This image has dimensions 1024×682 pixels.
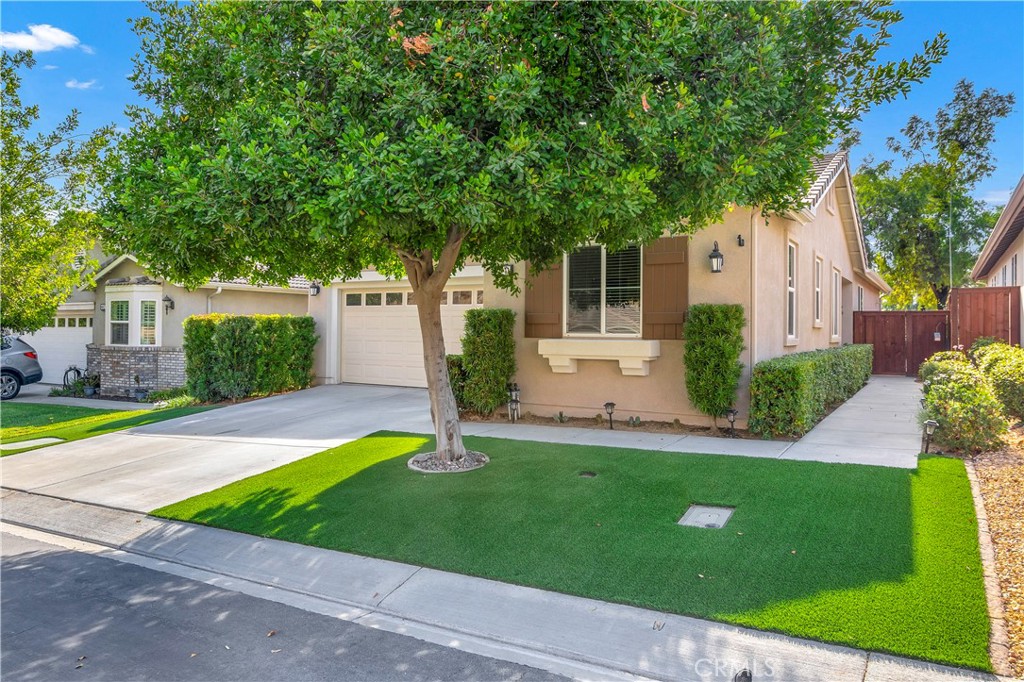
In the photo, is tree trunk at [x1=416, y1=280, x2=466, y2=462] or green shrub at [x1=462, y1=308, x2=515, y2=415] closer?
tree trunk at [x1=416, y1=280, x2=466, y2=462]

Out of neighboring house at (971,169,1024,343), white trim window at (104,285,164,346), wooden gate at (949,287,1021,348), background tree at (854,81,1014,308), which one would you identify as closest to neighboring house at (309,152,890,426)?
neighboring house at (971,169,1024,343)

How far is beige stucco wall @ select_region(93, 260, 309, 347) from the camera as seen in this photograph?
16.3 meters

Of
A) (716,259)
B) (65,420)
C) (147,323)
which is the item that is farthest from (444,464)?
(147,323)

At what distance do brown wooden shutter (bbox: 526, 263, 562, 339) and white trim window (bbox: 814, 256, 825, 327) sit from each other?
6151 millimetres

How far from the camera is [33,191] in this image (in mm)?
10547

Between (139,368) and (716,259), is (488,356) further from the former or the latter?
(139,368)

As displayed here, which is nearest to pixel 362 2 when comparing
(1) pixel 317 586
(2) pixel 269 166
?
(2) pixel 269 166

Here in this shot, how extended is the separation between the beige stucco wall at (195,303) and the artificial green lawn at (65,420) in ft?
10.2

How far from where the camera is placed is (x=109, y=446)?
9.12 m

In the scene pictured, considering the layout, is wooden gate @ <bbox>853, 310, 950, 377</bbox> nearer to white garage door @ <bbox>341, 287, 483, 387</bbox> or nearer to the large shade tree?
white garage door @ <bbox>341, 287, 483, 387</bbox>

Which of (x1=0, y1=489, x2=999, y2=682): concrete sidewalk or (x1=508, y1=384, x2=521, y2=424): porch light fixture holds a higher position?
(x1=508, y1=384, x2=521, y2=424): porch light fixture

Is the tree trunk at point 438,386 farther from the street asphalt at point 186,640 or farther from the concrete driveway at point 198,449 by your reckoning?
the street asphalt at point 186,640

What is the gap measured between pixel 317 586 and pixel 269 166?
3379 millimetres

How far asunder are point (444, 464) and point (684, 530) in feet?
10.2
